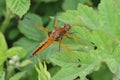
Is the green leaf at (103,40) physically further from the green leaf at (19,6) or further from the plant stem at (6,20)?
the plant stem at (6,20)

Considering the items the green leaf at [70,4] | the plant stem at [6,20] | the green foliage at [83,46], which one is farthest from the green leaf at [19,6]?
the green leaf at [70,4]

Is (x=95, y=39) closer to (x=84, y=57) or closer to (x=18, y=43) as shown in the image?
(x=84, y=57)

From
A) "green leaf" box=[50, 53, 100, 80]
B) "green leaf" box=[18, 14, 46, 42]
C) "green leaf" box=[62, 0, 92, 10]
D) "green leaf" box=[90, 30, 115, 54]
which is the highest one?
"green leaf" box=[90, 30, 115, 54]

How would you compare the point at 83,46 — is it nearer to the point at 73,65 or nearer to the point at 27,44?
the point at 73,65

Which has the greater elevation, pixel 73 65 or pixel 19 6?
pixel 19 6

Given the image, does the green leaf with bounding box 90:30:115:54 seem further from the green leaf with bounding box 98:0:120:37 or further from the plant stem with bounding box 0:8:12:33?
the plant stem with bounding box 0:8:12:33

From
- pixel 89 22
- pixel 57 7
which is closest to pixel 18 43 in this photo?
pixel 57 7

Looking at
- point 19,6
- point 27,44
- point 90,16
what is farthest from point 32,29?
point 90,16

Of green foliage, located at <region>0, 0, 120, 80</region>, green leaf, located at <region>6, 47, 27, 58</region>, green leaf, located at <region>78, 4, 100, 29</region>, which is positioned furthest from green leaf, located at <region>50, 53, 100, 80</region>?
green leaf, located at <region>6, 47, 27, 58</region>
